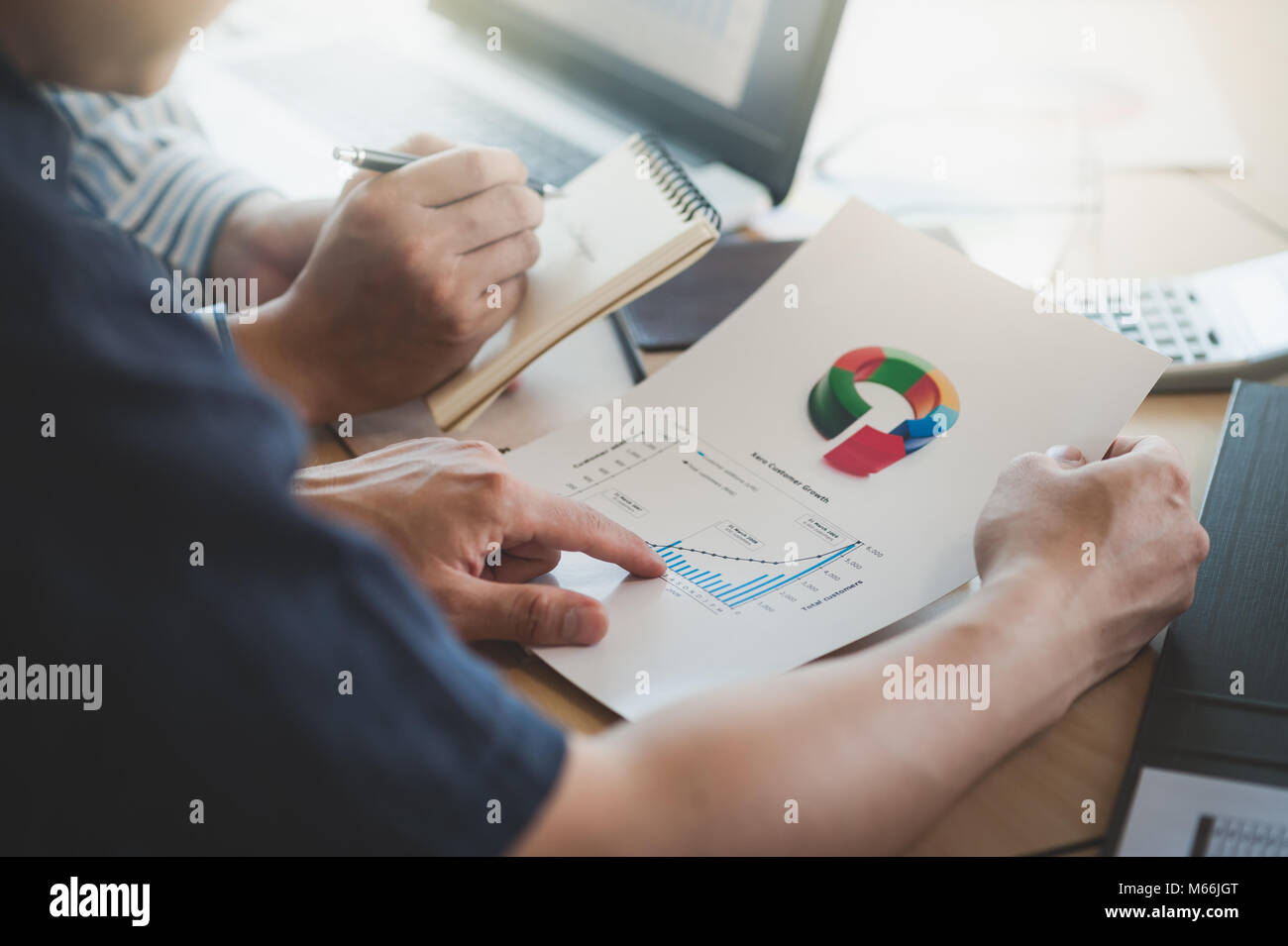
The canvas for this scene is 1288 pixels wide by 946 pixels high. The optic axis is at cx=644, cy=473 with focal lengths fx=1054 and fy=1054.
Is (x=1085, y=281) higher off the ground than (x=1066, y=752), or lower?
higher

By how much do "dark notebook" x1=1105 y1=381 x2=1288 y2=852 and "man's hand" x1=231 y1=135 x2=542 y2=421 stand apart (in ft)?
1.71

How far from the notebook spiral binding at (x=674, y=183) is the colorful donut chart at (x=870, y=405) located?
0.15m

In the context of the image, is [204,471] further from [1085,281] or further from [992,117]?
[992,117]

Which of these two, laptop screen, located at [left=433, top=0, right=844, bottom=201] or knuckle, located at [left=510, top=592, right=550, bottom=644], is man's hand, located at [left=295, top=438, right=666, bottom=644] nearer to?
knuckle, located at [left=510, top=592, right=550, bottom=644]

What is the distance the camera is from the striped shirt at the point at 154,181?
3.21 ft

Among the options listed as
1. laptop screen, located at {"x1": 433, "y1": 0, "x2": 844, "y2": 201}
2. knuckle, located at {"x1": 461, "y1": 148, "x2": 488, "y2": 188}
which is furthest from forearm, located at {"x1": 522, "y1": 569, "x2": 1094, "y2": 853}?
laptop screen, located at {"x1": 433, "y1": 0, "x2": 844, "y2": 201}

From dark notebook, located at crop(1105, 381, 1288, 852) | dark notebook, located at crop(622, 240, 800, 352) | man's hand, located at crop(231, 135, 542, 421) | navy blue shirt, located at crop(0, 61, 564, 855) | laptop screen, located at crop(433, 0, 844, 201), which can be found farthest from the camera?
laptop screen, located at crop(433, 0, 844, 201)

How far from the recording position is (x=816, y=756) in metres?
0.48

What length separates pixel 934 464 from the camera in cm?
68

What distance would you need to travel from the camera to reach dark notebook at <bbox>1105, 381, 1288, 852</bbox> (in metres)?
0.52

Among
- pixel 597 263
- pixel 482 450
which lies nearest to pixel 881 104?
pixel 597 263

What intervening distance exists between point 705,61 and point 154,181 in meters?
0.55

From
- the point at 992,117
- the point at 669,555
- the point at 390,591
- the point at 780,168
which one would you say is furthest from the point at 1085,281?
the point at 390,591
